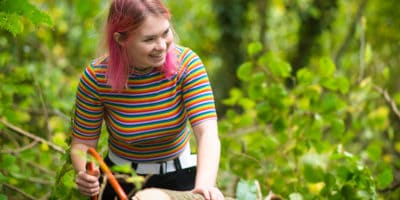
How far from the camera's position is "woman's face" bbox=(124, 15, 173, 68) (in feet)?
6.70

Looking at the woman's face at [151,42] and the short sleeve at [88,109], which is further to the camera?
the short sleeve at [88,109]

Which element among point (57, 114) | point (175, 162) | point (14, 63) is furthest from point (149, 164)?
point (14, 63)

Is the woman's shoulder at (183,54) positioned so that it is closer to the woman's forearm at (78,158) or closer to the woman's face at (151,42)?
the woman's face at (151,42)

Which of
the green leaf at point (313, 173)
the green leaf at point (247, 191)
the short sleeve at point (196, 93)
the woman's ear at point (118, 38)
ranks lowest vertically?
the green leaf at point (313, 173)

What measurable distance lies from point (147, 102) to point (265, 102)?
1590 mm

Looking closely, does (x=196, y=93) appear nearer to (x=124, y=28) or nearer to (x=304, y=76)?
(x=124, y=28)

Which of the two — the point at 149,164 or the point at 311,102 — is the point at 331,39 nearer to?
the point at 311,102

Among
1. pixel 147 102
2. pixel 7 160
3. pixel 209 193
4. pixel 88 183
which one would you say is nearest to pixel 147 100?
pixel 147 102

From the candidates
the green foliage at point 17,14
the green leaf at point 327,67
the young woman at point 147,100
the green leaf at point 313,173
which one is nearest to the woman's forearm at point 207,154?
the young woman at point 147,100

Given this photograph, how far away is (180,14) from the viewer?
983cm

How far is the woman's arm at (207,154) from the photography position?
199 cm

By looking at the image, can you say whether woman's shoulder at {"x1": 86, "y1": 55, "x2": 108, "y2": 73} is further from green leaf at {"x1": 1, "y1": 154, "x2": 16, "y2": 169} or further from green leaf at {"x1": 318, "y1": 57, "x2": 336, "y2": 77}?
green leaf at {"x1": 318, "y1": 57, "x2": 336, "y2": 77}

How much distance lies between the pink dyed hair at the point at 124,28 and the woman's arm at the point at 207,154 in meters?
0.21

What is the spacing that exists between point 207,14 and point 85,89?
7823 millimetres
